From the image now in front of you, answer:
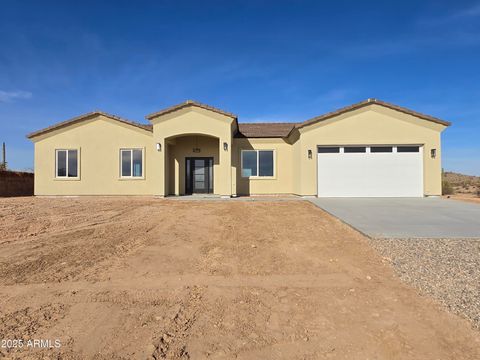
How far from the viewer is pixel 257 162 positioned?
16.1 metres

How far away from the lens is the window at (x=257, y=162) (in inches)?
632

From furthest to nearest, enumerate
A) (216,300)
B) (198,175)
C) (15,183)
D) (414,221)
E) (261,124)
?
(261,124), (15,183), (198,175), (414,221), (216,300)

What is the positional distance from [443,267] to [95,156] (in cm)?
1600

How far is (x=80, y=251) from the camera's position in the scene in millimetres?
5383

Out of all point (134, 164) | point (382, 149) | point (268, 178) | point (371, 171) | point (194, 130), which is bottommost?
point (268, 178)

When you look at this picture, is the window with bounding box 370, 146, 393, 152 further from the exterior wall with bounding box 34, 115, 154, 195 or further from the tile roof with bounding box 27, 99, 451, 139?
the exterior wall with bounding box 34, 115, 154, 195

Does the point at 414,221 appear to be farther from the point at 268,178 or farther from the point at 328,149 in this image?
the point at 268,178

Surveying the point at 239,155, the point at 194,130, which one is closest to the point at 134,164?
the point at 194,130

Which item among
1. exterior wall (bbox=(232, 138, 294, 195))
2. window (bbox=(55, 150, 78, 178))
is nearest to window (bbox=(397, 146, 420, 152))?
exterior wall (bbox=(232, 138, 294, 195))

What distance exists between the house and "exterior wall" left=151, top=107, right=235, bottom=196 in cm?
5

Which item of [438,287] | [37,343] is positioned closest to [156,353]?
[37,343]

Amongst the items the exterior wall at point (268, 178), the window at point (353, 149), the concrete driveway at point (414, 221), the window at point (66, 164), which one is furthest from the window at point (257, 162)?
the window at point (66, 164)

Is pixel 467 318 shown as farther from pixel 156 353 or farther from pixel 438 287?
pixel 156 353

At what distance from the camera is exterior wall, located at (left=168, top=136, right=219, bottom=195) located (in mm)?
15969
